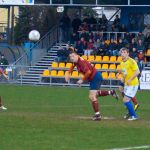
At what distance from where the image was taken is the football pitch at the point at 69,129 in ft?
43.2

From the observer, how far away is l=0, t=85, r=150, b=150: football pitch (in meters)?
13.2

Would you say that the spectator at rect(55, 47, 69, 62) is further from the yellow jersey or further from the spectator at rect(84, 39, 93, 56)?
the yellow jersey

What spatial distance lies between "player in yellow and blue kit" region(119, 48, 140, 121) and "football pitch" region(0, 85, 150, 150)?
1.18ft

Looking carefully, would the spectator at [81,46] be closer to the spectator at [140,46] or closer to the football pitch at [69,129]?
the spectator at [140,46]

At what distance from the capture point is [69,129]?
51.2 feet

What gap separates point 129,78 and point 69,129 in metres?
3.21

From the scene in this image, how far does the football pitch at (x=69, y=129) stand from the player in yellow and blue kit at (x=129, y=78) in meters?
0.36

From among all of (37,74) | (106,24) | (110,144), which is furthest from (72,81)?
(110,144)

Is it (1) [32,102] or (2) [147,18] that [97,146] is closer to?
(1) [32,102]

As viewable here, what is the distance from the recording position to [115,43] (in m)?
41.6

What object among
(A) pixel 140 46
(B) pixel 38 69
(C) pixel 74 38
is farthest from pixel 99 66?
(C) pixel 74 38

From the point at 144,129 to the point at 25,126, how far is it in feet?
8.52

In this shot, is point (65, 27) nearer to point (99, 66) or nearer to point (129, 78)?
point (99, 66)

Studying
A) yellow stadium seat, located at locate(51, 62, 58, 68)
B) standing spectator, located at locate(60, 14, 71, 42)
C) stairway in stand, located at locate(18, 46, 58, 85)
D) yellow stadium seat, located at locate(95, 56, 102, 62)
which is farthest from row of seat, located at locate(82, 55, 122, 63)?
standing spectator, located at locate(60, 14, 71, 42)
